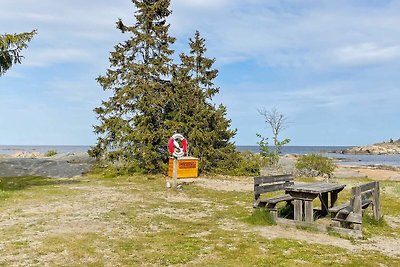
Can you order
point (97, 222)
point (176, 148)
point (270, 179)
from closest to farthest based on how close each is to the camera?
1. point (97, 222)
2. point (270, 179)
3. point (176, 148)

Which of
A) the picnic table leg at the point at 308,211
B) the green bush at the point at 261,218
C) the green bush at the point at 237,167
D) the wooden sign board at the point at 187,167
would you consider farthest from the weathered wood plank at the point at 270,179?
the green bush at the point at 237,167

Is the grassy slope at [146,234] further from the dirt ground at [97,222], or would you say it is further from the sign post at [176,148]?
the sign post at [176,148]

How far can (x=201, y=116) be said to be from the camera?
22.0 metres

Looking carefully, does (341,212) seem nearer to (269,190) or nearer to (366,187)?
(366,187)

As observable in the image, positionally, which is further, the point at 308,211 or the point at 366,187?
the point at 366,187

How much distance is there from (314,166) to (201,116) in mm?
11176

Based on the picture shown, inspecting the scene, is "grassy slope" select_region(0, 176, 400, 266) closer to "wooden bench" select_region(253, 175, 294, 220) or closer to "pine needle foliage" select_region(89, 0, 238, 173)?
"wooden bench" select_region(253, 175, 294, 220)

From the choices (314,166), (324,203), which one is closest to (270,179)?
(324,203)

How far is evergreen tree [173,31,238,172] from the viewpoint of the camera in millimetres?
21812

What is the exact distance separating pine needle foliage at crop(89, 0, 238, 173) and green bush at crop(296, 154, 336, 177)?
9.22 meters

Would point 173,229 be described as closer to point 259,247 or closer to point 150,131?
point 259,247

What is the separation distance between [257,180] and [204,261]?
4052mm

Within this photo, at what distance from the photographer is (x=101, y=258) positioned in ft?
21.3

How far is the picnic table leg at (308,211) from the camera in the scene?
8.82m
